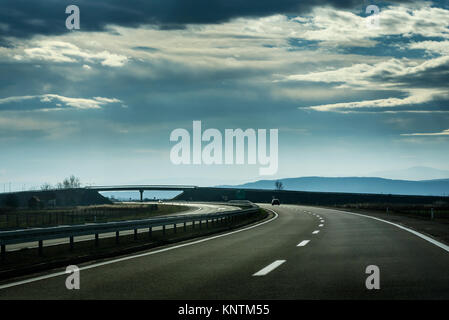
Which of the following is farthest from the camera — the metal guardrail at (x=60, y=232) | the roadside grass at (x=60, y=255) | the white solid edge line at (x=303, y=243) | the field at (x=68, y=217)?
the field at (x=68, y=217)

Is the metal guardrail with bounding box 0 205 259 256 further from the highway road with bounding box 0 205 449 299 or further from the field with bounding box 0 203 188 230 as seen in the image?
the field with bounding box 0 203 188 230

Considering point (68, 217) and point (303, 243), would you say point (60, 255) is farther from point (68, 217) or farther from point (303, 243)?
point (68, 217)

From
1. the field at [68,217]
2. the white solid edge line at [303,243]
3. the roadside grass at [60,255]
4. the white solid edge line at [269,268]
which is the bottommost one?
the field at [68,217]

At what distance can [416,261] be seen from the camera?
11164 millimetres

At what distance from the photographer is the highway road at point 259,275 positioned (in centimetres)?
773

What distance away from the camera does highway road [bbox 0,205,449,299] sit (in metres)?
7.73

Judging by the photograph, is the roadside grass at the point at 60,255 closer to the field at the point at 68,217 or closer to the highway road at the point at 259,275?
the highway road at the point at 259,275

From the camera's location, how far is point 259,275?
9.55 meters

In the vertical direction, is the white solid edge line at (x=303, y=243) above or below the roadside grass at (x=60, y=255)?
below

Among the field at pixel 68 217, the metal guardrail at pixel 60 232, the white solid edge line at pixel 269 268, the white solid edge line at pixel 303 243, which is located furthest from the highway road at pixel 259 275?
the field at pixel 68 217

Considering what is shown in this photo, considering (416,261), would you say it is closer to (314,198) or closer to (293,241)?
(293,241)

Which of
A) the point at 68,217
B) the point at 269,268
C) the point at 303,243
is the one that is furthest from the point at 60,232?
the point at 68,217
